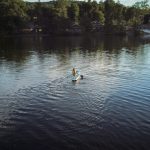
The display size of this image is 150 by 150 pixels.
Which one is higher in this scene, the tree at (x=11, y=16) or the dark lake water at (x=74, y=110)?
the tree at (x=11, y=16)

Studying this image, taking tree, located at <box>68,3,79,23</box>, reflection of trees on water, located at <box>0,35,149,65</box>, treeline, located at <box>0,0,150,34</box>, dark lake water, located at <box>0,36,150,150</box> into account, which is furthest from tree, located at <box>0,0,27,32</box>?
dark lake water, located at <box>0,36,150,150</box>

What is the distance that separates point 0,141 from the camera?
28.5 meters

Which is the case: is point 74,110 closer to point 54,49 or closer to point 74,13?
point 54,49

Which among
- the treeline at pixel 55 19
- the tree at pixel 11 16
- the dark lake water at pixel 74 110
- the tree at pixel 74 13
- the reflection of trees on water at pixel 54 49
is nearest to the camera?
the dark lake water at pixel 74 110

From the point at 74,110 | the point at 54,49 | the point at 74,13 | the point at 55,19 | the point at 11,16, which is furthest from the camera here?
the point at 74,13

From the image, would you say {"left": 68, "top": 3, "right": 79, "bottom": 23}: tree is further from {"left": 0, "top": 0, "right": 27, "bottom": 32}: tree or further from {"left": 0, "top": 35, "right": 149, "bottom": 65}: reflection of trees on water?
{"left": 0, "top": 35, "right": 149, "bottom": 65}: reflection of trees on water

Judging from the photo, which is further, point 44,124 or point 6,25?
point 6,25

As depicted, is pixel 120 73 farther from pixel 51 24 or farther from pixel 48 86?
pixel 51 24

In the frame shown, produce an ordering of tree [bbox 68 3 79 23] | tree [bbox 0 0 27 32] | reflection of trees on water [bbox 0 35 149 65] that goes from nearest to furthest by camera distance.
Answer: reflection of trees on water [bbox 0 35 149 65] → tree [bbox 0 0 27 32] → tree [bbox 68 3 79 23]

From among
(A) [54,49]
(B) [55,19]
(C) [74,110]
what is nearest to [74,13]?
(B) [55,19]

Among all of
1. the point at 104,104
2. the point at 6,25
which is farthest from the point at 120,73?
the point at 6,25

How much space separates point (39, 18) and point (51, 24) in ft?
30.4

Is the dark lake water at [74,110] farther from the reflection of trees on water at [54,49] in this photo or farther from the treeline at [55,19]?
the treeline at [55,19]

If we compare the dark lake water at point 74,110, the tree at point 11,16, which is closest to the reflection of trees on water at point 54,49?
the dark lake water at point 74,110
